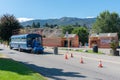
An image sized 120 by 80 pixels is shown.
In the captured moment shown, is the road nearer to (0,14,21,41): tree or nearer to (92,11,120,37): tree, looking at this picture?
(0,14,21,41): tree

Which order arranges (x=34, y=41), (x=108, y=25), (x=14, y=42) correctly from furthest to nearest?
1. (x=108, y=25)
2. (x=14, y=42)
3. (x=34, y=41)

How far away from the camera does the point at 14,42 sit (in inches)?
2299

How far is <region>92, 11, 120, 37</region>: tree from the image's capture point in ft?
418

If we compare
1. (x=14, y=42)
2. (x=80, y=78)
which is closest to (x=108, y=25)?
(x=14, y=42)

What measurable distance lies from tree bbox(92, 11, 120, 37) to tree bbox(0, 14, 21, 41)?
4971 centimetres

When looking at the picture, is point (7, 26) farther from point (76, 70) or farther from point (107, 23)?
point (76, 70)

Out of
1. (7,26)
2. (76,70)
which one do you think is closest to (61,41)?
(7,26)

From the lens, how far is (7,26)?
85.6 meters

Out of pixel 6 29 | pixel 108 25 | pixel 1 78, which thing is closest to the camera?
pixel 1 78

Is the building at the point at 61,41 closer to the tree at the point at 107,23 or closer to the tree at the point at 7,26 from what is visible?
the tree at the point at 7,26

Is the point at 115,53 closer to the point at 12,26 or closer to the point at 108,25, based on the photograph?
the point at 12,26

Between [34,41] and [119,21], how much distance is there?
86836mm

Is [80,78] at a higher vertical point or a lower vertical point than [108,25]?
lower

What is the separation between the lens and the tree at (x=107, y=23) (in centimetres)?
12738
